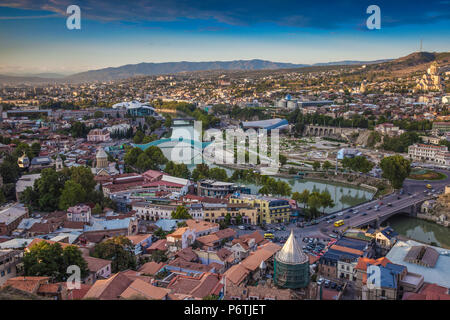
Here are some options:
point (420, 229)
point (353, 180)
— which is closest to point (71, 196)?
point (420, 229)

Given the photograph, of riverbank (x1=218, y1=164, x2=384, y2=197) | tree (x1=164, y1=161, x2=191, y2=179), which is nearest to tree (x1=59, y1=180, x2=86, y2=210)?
tree (x1=164, y1=161, x2=191, y2=179)

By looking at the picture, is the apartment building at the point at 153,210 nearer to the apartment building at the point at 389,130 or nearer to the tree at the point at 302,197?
the tree at the point at 302,197

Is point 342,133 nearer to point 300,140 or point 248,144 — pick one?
point 300,140

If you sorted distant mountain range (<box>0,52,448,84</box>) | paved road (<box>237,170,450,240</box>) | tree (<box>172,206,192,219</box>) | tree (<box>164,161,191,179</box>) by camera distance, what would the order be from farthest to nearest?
distant mountain range (<box>0,52,448,84</box>) → tree (<box>164,161,191,179</box>) → tree (<box>172,206,192,219</box>) → paved road (<box>237,170,450,240</box>)

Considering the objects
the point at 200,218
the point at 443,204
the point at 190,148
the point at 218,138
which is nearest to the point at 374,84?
the point at 218,138

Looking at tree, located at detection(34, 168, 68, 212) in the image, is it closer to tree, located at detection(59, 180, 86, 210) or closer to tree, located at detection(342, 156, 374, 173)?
tree, located at detection(59, 180, 86, 210)
